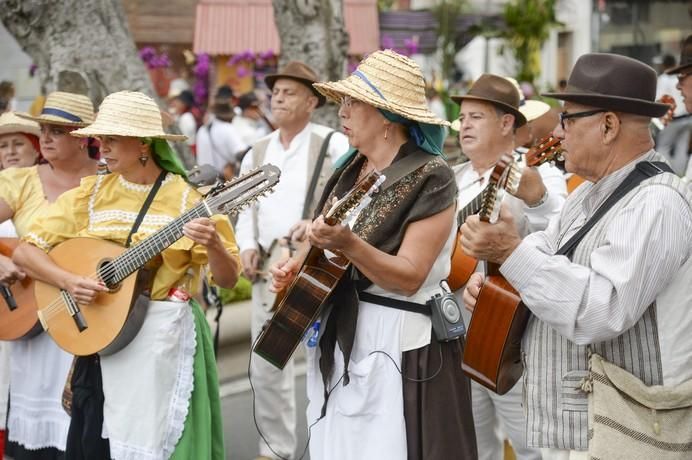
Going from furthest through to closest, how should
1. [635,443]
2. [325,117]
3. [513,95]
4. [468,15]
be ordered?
[468,15], [325,117], [513,95], [635,443]

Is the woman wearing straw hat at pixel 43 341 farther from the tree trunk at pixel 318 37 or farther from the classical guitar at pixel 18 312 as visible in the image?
the tree trunk at pixel 318 37

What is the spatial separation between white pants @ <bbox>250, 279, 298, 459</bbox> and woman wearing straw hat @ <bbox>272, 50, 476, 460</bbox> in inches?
81.5

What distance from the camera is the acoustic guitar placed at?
297 cm

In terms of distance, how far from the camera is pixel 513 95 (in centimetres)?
457

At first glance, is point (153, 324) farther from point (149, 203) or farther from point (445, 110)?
point (445, 110)

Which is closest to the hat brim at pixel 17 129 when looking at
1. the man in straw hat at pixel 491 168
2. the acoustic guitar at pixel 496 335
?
the man in straw hat at pixel 491 168

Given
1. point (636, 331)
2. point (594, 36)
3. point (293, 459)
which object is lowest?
point (594, 36)

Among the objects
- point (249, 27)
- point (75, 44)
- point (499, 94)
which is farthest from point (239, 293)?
point (249, 27)

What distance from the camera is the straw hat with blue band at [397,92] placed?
11.1 feet

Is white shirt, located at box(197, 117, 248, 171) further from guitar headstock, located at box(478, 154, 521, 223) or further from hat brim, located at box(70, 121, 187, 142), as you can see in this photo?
guitar headstock, located at box(478, 154, 521, 223)

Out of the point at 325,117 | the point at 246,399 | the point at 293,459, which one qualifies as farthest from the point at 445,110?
the point at 293,459

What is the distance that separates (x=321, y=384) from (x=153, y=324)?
100cm

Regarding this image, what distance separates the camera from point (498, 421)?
179 inches

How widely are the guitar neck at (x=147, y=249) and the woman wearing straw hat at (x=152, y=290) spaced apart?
89 millimetres
